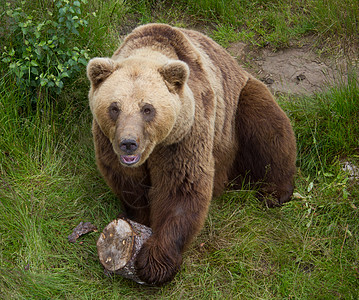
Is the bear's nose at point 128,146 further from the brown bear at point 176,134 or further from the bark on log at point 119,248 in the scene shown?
the bark on log at point 119,248

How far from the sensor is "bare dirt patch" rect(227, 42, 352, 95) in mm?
6742

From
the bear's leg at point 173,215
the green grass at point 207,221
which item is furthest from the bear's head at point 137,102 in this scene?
the green grass at point 207,221

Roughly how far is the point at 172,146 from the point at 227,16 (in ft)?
12.7

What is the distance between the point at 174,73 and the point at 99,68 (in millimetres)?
575

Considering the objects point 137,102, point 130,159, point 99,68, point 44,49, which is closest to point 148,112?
point 137,102

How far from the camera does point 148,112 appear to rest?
373cm

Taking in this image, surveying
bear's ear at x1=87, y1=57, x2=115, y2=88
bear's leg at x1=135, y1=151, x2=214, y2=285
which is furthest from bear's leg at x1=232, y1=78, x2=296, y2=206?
bear's ear at x1=87, y1=57, x2=115, y2=88

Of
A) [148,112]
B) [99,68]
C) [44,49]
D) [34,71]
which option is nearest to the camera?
[148,112]

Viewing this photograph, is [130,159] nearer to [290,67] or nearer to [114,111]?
[114,111]

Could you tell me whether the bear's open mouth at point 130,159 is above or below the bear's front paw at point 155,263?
above

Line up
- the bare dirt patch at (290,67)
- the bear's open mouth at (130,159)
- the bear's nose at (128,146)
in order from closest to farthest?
the bear's nose at (128,146)
the bear's open mouth at (130,159)
the bare dirt patch at (290,67)

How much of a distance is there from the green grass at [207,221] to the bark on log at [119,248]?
0.93 ft

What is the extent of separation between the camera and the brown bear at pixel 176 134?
149 inches

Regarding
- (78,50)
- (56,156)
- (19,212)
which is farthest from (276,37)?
(19,212)
